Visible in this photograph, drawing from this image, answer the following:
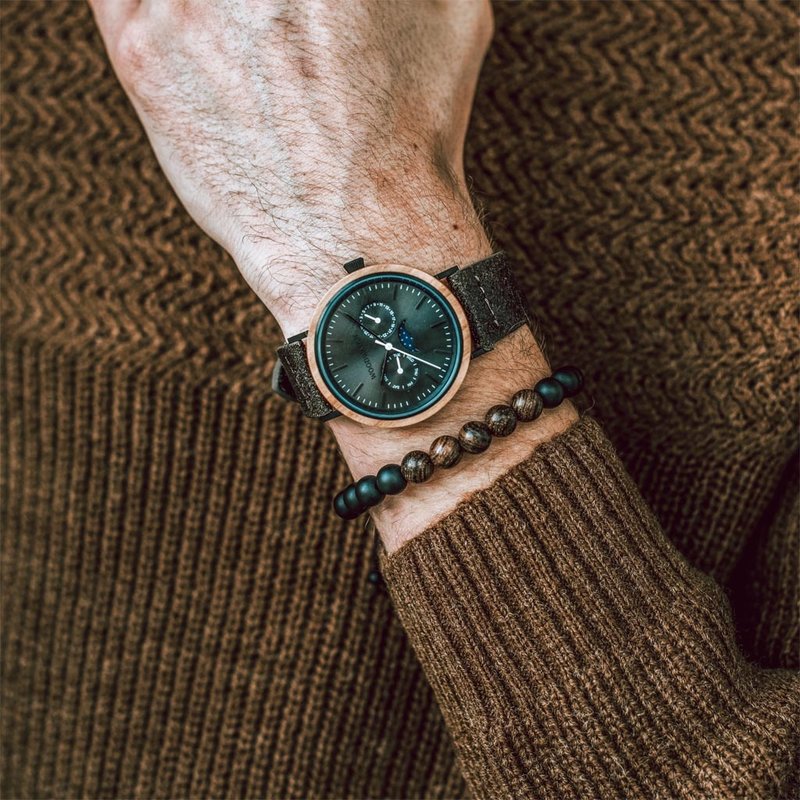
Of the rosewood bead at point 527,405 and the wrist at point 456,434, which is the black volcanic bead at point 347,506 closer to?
the wrist at point 456,434

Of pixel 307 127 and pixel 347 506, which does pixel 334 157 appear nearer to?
pixel 307 127

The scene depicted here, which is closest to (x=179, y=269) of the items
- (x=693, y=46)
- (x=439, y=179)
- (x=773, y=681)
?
(x=439, y=179)

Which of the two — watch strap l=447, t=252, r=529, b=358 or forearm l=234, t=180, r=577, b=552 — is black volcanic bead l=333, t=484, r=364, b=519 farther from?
watch strap l=447, t=252, r=529, b=358

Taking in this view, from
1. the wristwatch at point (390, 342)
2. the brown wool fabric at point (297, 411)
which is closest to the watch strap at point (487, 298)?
the wristwatch at point (390, 342)

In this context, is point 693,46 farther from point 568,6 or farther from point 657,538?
point 657,538

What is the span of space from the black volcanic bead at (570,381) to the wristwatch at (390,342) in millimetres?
107

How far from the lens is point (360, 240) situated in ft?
2.56

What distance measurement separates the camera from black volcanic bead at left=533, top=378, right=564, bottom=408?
2.54 feet

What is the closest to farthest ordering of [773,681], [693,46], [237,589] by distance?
[773,681] → [693,46] → [237,589]

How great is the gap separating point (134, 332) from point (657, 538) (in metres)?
0.75

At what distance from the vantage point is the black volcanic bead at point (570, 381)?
0.79 metres

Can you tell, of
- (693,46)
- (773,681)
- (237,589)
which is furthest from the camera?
(237,589)

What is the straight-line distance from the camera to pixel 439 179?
82 cm

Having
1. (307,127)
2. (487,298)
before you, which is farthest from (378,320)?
(307,127)
